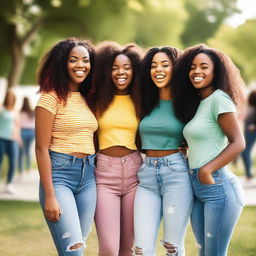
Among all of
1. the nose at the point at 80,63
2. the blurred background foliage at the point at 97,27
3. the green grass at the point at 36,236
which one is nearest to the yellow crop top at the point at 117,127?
the nose at the point at 80,63

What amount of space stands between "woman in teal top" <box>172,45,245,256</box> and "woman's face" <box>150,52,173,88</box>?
142 mm

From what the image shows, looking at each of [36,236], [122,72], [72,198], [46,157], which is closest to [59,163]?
[46,157]

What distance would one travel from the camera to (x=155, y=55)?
4.36 meters

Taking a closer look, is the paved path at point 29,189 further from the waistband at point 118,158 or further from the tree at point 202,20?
the tree at point 202,20

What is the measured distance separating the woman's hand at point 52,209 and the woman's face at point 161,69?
1.28m

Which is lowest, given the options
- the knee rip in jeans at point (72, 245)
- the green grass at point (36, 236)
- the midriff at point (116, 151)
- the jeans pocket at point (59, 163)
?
the green grass at point (36, 236)

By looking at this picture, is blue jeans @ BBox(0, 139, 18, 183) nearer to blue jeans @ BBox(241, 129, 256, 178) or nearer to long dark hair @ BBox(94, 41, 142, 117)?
blue jeans @ BBox(241, 129, 256, 178)

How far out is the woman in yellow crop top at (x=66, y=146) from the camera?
→ 3.83m

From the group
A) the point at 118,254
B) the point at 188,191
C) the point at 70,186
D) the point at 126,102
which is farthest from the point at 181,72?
the point at 118,254

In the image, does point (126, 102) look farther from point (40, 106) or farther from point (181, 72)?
point (40, 106)

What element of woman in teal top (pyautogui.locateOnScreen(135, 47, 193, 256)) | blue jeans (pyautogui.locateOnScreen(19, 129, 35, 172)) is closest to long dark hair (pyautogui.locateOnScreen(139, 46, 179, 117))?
woman in teal top (pyautogui.locateOnScreen(135, 47, 193, 256))

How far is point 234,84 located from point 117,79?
965 millimetres

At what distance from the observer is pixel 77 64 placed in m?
4.14

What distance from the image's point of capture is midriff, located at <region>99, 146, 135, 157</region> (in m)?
4.29
